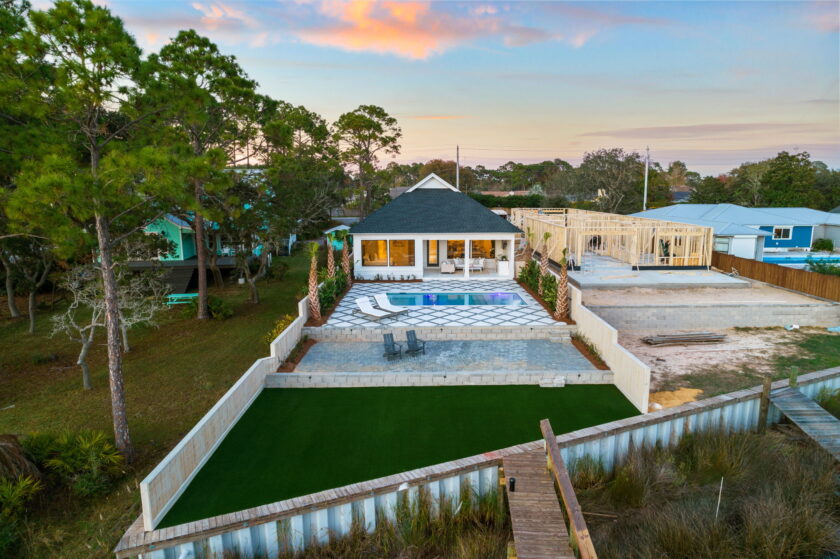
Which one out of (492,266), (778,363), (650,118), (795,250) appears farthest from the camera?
(650,118)

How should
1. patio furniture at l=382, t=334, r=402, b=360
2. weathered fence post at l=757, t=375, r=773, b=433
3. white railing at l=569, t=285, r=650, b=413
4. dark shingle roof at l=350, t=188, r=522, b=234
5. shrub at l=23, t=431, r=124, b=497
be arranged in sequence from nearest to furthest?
1. shrub at l=23, t=431, r=124, b=497
2. weathered fence post at l=757, t=375, r=773, b=433
3. white railing at l=569, t=285, r=650, b=413
4. patio furniture at l=382, t=334, r=402, b=360
5. dark shingle roof at l=350, t=188, r=522, b=234

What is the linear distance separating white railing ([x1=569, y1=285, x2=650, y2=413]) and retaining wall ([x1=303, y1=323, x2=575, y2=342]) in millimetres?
704

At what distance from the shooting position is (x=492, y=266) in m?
22.9

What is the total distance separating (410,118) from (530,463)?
136ft

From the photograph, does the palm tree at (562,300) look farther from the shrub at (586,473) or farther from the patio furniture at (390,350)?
the shrub at (586,473)

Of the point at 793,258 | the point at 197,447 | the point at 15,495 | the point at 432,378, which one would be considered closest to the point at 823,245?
the point at 793,258

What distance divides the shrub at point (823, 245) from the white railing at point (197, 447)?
33.5m

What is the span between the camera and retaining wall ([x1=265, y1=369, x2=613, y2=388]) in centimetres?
1053

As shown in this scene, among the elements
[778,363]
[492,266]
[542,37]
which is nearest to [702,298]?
[778,363]

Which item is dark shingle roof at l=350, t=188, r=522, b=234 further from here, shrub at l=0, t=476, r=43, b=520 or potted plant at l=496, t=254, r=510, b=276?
shrub at l=0, t=476, r=43, b=520

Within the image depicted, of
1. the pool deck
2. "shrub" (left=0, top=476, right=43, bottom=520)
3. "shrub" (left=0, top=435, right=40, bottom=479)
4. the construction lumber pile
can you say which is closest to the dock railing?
"shrub" (left=0, top=476, right=43, bottom=520)

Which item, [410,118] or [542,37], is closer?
[542,37]

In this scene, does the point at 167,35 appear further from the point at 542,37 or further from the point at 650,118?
the point at 650,118

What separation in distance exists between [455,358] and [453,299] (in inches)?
229
